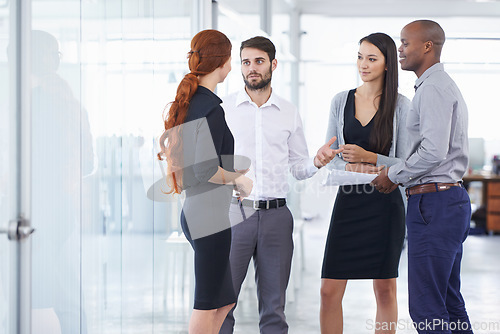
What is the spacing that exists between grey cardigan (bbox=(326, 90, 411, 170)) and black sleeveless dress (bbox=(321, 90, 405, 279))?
3 cm

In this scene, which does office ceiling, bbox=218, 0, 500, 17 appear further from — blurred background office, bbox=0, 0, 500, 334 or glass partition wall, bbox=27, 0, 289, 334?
glass partition wall, bbox=27, 0, 289, 334

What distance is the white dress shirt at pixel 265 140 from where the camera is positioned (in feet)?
9.13

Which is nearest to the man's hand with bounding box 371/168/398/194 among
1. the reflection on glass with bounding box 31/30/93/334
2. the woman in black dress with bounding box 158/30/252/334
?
the woman in black dress with bounding box 158/30/252/334

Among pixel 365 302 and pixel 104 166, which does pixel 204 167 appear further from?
pixel 365 302

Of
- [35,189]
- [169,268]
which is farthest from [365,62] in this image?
[35,189]

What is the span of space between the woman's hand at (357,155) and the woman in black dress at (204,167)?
29.7 inches

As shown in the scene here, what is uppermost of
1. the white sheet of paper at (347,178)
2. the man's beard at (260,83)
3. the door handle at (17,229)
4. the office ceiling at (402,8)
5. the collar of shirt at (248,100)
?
the office ceiling at (402,8)

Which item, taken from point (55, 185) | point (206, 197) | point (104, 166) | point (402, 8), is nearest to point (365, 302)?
point (206, 197)

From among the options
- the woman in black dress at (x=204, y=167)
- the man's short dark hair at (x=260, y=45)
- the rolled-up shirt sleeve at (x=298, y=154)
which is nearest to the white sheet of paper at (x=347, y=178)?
the rolled-up shirt sleeve at (x=298, y=154)

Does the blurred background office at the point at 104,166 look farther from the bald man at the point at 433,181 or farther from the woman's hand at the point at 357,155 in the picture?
the bald man at the point at 433,181

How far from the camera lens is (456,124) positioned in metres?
2.52

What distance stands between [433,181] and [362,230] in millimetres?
546

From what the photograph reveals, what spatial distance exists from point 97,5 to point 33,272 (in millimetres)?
997

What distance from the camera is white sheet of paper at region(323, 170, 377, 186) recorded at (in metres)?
2.88
